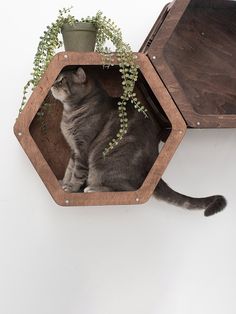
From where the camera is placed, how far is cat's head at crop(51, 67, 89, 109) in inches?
45.7

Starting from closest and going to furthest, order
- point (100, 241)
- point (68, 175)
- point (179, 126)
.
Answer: point (179, 126), point (68, 175), point (100, 241)

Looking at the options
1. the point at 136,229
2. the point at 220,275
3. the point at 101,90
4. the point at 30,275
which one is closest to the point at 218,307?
the point at 220,275

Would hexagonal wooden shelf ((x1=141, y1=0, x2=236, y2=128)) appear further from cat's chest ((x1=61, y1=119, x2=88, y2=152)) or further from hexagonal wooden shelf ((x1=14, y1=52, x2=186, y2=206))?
cat's chest ((x1=61, y1=119, x2=88, y2=152))

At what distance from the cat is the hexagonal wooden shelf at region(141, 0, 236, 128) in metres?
0.16

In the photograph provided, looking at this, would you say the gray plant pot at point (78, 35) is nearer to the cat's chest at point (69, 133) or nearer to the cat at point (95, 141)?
the cat at point (95, 141)

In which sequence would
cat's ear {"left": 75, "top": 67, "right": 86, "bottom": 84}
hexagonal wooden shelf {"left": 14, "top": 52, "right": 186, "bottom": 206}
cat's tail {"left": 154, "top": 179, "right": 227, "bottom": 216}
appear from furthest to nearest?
cat's tail {"left": 154, "top": 179, "right": 227, "bottom": 216}, cat's ear {"left": 75, "top": 67, "right": 86, "bottom": 84}, hexagonal wooden shelf {"left": 14, "top": 52, "right": 186, "bottom": 206}

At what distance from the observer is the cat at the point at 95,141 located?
3.85 feet

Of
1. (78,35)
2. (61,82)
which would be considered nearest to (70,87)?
(61,82)

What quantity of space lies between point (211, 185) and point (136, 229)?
26 centimetres

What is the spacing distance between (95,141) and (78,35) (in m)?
0.26

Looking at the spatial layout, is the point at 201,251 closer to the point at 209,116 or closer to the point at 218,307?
the point at 218,307

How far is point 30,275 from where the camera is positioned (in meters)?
1.31

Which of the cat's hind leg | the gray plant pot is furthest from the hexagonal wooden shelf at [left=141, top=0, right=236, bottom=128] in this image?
the cat's hind leg

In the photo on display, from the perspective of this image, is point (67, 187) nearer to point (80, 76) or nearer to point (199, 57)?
point (80, 76)
